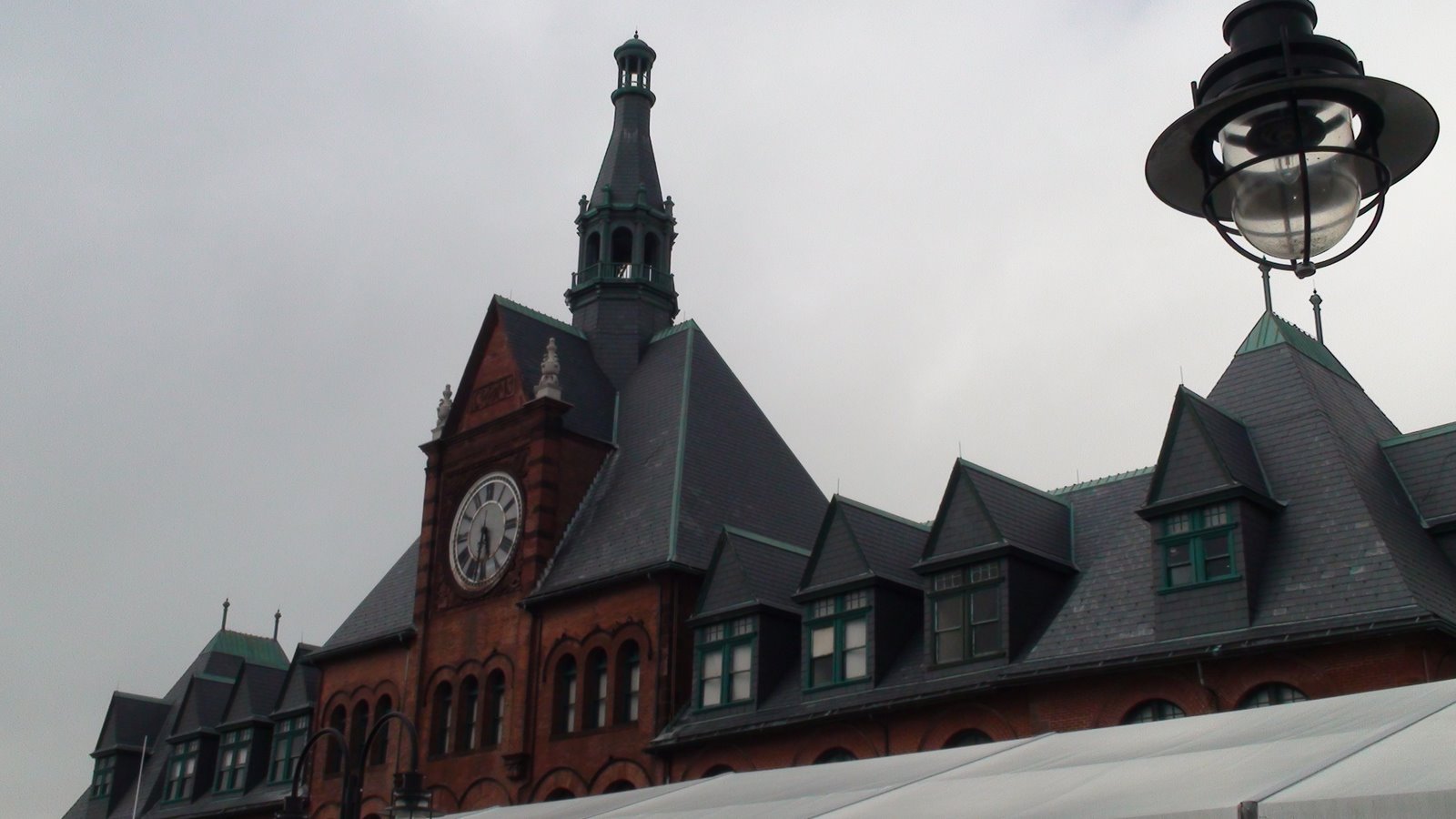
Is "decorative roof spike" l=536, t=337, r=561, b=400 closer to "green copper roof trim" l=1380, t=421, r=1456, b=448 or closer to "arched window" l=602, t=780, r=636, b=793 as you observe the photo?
"arched window" l=602, t=780, r=636, b=793

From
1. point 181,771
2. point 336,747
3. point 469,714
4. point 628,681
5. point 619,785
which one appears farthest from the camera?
point 181,771

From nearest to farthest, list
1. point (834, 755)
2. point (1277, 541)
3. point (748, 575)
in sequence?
point (1277, 541), point (834, 755), point (748, 575)

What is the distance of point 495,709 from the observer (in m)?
38.7

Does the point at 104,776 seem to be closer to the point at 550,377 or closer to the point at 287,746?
the point at 287,746

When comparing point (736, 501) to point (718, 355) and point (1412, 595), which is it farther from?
point (1412, 595)

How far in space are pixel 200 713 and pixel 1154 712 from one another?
1605 inches

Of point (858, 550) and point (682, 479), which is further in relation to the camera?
point (682, 479)

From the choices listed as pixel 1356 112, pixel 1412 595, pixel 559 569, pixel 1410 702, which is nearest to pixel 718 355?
pixel 559 569

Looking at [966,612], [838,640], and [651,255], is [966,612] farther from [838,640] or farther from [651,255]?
[651,255]

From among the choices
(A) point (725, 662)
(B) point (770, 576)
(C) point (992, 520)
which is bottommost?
(A) point (725, 662)

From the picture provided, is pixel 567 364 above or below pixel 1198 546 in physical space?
above

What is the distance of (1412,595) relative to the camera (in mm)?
22500

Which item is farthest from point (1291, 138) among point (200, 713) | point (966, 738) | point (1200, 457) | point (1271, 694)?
point (200, 713)

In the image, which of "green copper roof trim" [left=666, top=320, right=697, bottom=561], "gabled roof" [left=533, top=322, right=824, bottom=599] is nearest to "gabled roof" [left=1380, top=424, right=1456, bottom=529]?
"gabled roof" [left=533, top=322, right=824, bottom=599]
